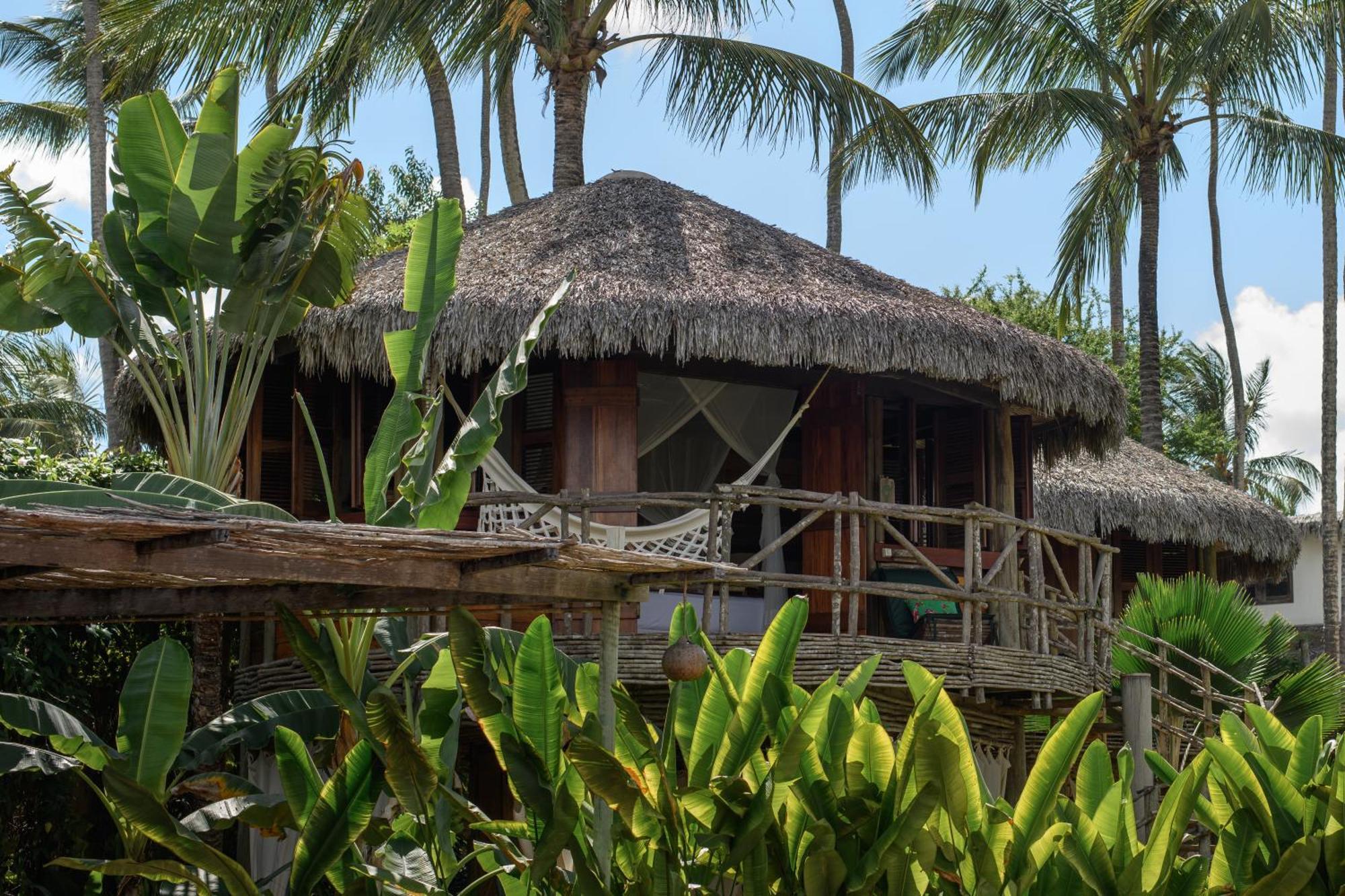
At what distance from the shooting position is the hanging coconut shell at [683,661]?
16.3 feet

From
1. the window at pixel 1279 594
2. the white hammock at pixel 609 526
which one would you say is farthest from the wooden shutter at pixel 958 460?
the window at pixel 1279 594

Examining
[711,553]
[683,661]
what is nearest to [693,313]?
[711,553]

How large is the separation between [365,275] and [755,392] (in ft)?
8.58

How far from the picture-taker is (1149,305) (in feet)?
59.2

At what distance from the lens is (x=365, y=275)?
34.2 feet

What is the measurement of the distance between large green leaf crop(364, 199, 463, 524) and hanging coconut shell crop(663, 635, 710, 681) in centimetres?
196

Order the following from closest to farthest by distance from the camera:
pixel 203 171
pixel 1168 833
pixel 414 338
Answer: pixel 1168 833 < pixel 414 338 < pixel 203 171

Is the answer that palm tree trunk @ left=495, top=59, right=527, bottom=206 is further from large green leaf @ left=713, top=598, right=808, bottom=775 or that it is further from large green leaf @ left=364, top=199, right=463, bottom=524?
large green leaf @ left=713, top=598, right=808, bottom=775

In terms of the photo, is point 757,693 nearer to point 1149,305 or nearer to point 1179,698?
point 1179,698

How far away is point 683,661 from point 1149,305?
14.3m

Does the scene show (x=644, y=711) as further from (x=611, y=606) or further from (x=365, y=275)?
(x=365, y=275)

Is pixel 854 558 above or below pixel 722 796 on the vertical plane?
above

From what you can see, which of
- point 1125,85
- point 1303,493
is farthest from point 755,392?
point 1303,493

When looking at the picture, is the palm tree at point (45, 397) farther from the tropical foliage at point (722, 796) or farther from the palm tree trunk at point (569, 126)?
the tropical foliage at point (722, 796)
